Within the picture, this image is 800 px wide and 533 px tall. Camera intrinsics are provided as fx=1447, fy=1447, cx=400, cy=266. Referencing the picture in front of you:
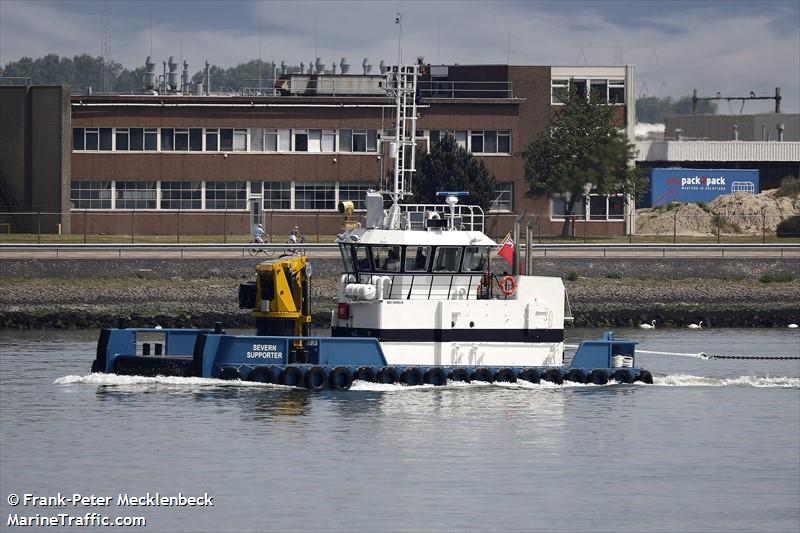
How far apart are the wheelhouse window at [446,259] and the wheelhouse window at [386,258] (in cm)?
95

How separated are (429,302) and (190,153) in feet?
149

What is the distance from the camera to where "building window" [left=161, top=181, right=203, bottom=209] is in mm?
78312

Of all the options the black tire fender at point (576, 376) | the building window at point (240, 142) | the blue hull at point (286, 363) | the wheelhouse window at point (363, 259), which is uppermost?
the building window at point (240, 142)

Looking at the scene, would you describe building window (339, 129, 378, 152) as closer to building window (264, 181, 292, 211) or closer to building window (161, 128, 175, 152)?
building window (264, 181, 292, 211)

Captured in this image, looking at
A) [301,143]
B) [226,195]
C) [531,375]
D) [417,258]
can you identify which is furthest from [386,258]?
[301,143]

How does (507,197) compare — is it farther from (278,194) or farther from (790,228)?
(790,228)

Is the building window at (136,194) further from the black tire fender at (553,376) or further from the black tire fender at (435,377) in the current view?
the black tire fender at (553,376)

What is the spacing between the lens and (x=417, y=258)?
35688 millimetres

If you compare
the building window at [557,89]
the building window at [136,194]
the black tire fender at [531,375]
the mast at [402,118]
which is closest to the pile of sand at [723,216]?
the building window at [557,89]

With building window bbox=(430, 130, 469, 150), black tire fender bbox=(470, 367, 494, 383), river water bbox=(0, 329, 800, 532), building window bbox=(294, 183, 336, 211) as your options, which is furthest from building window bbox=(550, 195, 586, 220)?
black tire fender bbox=(470, 367, 494, 383)

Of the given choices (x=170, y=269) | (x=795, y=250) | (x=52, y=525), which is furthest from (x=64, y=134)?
(x=52, y=525)

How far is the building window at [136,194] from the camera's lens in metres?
78.2

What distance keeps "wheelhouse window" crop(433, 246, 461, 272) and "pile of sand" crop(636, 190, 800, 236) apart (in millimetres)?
54718

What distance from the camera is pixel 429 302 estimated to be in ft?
115
